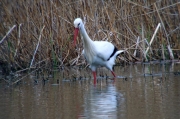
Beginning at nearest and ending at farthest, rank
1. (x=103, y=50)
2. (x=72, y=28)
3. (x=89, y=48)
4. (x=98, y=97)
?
(x=98, y=97), (x=89, y=48), (x=103, y=50), (x=72, y=28)

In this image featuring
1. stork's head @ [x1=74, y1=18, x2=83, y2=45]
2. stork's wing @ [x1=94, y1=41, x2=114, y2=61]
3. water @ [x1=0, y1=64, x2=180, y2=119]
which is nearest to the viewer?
water @ [x1=0, y1=64, x2=180, y2=119]

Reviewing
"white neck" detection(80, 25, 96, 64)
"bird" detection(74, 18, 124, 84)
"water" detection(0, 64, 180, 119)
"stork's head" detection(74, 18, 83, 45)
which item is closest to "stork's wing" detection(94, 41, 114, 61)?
"bird" detection(74, 18, 124, 84)

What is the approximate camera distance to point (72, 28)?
1227 cm

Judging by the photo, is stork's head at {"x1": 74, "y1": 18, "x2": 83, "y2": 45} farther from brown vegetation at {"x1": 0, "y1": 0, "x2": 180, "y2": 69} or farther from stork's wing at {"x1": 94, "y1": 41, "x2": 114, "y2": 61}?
brown vegetation at {"x1": 0, "y1": 0, "x2": 180, "y2": 69}

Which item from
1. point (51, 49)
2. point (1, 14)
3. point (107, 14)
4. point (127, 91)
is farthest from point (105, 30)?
point (127, 91)

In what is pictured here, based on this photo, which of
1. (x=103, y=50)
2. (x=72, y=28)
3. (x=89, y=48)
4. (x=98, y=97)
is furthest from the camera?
(x=72, y=28)

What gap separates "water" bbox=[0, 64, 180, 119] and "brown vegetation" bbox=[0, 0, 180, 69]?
0.94m

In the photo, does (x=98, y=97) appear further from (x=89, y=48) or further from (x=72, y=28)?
(x=72, y=28)

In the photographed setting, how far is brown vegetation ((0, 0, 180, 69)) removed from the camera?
1158 centimetres

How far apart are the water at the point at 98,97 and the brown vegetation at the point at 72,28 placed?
94 centimetres

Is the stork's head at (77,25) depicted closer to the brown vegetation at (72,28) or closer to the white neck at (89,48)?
the white neck at (89,48)

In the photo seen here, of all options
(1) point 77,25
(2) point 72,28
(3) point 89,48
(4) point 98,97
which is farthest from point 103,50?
(4) point 98,97

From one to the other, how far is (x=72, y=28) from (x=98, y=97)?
14.8 feet

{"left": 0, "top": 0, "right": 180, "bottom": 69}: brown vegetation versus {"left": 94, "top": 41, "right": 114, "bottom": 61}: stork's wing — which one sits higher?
{"left": 0, "top": 0, "right": 180, "bottom": 69}: brown vegetation
